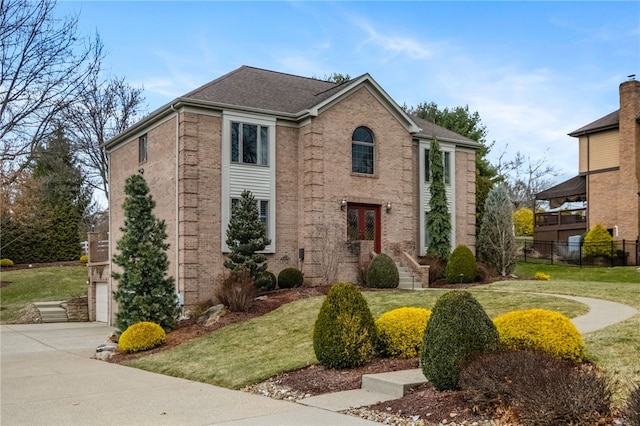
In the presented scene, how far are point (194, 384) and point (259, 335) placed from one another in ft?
13.8

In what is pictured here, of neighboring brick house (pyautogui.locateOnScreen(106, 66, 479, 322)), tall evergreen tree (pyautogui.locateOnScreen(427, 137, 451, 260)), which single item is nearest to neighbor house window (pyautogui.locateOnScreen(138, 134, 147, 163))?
neighboring brick house (pyautogui.locateOnScreen(106, 66, 479, 322))

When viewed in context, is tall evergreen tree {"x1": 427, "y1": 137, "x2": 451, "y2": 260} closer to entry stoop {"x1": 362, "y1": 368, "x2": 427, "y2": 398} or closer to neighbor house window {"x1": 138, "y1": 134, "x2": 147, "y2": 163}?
neighbor house window {"x1": 138, "y1": 134, "x2": 147, "y2": 163}

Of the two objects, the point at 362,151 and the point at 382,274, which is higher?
the point at 362,151

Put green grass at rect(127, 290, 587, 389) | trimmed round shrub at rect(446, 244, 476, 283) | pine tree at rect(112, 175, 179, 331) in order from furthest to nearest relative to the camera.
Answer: trimmed round shrub at rect(446, 244, 476, 283)
pine tree at rect(112, 175, 179, 331)
green grass at rect(127, 290, 587, 389)

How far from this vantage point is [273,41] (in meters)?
14.1

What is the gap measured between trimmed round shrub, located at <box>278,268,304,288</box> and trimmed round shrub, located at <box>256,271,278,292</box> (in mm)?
249

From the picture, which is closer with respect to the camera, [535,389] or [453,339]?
[535,389]

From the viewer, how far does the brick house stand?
32938 millimetres

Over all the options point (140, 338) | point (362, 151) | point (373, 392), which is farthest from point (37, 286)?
point (373, 392)

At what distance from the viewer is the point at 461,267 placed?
24.0 meters

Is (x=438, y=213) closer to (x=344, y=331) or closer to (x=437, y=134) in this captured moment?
(x=437, y=134)

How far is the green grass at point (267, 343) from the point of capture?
12.1m

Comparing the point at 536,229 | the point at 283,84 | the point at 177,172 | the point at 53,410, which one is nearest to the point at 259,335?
the point at 53,410

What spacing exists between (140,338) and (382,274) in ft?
29.3
